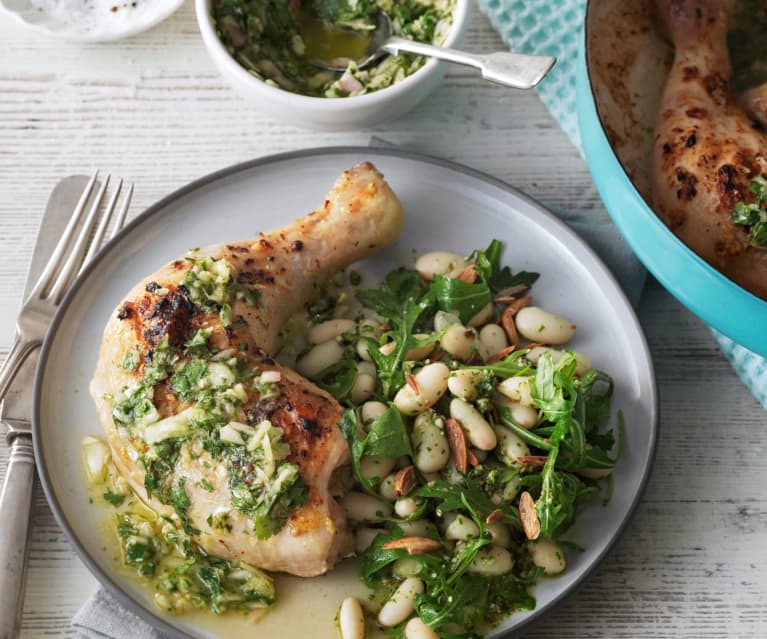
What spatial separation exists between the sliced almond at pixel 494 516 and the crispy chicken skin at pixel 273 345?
28 cm

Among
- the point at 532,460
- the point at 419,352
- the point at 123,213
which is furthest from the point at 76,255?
the point at 532,460

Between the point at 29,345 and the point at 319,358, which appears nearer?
the point at 319,358

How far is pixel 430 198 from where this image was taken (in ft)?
7.84

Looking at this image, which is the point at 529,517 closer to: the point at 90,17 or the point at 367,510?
the point at 367,510

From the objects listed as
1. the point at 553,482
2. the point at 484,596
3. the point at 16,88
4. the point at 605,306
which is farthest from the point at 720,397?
the point at 16,88

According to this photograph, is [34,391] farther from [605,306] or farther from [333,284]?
[605,306]

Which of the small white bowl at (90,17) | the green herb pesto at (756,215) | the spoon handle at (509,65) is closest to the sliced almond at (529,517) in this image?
the green herb pesto at (756,215)

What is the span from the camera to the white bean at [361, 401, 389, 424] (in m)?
2.01

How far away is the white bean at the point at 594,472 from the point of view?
2.03 m

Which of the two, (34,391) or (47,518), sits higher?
(34,391)

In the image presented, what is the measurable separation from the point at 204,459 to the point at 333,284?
606 mm

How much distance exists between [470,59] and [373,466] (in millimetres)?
979

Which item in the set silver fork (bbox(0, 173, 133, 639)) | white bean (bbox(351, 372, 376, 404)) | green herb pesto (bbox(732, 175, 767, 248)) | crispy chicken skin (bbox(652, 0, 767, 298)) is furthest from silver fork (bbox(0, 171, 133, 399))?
green herb pesto (bbox(732, 175, 767, 248))

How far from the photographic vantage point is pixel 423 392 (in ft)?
6.59
